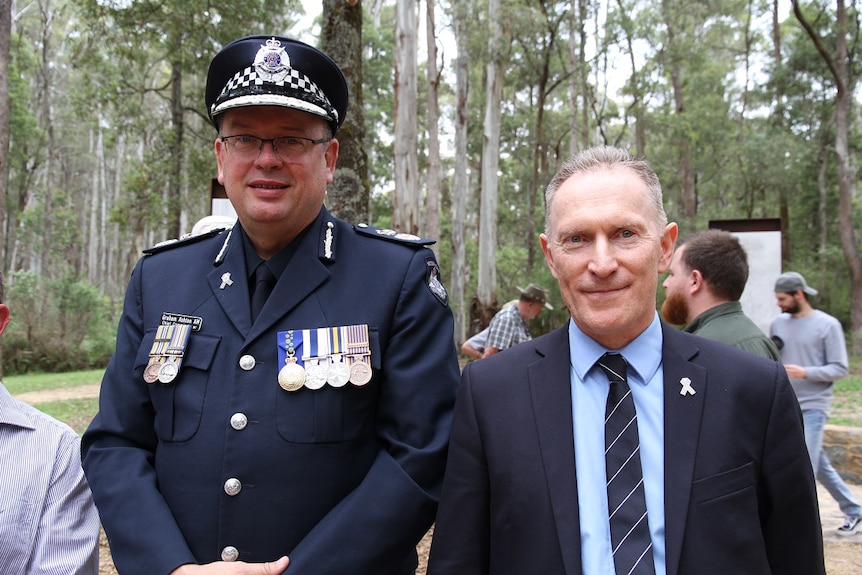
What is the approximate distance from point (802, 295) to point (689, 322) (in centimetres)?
242

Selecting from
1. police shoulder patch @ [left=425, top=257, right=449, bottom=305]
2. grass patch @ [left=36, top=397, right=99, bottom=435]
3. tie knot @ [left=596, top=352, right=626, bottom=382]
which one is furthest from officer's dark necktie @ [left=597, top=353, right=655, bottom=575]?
grass patch @ [left=36, top=397, right=99, bottom=435]

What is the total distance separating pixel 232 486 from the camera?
Answer: 181 cm

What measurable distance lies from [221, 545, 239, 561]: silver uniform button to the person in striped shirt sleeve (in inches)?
15.4

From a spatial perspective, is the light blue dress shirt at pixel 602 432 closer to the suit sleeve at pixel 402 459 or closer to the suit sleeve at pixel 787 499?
the suit sleeve at pixel 787 499

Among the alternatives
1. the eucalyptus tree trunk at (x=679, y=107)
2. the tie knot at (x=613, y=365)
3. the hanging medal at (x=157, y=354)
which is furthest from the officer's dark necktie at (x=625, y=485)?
the eucalyptus tree trunk at (x=679, y=107)

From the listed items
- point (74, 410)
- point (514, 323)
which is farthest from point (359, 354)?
point (74, 410)

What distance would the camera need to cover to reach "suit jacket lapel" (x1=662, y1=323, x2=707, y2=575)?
1.48m

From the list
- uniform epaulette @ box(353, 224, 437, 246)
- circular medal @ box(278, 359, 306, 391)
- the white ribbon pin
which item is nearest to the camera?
the white ribbon pin

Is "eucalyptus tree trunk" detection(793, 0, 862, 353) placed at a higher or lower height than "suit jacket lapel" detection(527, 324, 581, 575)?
higher

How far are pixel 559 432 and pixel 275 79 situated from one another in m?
1.19

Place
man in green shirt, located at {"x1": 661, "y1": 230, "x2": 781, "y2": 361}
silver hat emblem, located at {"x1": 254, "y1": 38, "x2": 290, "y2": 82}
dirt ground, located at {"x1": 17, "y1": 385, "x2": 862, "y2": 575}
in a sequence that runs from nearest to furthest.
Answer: silver hat emblem, located at {"x1": 254, "y1": 38, "x2": 290, "y2": 82} < man in green shirt, located at {"x1": 661, "y1": 230, "x2": 781, "y2": 361} < dirt ground, located at {"x1": 17, "y1": 385, "x2": 862, "y2": 575}

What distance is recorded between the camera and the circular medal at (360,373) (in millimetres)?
1855

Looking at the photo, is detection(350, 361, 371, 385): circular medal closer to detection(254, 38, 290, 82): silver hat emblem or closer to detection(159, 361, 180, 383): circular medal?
detection(159, 361, 180, 383): circular medal

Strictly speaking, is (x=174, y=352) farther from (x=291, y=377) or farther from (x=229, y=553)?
(x=229, y=553)
